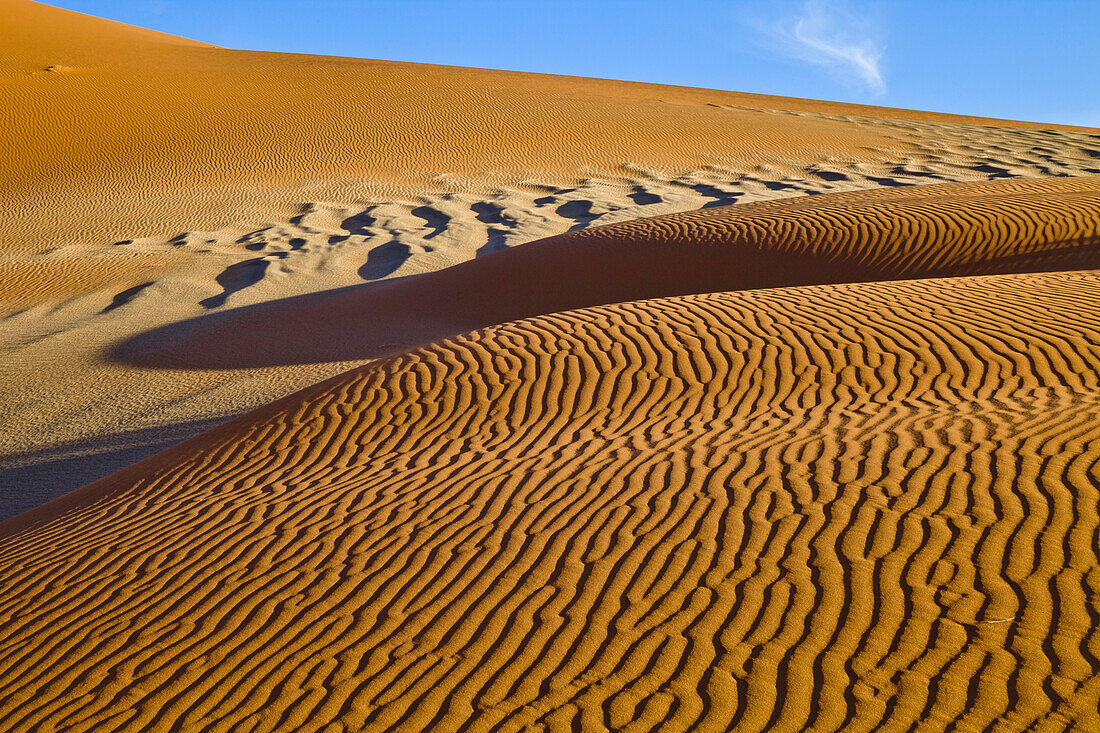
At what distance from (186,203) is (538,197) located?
10820 millimetres

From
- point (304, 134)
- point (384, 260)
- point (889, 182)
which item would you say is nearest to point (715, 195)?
point (889, 182)

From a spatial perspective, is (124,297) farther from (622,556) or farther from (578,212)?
(622,556)

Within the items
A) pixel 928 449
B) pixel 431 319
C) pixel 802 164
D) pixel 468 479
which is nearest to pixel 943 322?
pixel 928 449

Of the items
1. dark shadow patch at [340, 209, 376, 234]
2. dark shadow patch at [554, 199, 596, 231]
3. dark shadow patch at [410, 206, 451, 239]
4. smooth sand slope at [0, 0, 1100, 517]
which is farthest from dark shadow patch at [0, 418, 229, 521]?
dark shadow patch at [554, 199, 596, 231]

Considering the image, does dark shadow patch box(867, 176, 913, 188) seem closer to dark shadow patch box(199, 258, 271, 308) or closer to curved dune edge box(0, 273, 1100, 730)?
dark shadow patch box(199, 258, 271, 308)

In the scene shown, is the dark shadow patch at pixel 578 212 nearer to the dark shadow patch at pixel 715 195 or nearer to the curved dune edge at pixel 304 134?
the dark shadow patch at pixel 715 195

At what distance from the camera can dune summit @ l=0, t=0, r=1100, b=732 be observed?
3707 mm

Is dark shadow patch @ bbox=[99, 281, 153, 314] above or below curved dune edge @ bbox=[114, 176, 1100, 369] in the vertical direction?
below

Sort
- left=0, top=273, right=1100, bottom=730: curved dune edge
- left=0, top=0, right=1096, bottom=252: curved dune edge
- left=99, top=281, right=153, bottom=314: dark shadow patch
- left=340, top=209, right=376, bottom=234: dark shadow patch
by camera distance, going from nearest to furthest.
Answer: left=0, top=273, right=1100, bottom=730: curved dune edge < left=99, top=281, right=153, bottom=314: dark shadow patch < left=340, top=209, right=376, bottom=234: dark shadow patch < left=0, top=0, right=1096, bottom=252: curved dune edge

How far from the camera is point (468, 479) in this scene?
605cm

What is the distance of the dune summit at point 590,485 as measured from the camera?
3707mm

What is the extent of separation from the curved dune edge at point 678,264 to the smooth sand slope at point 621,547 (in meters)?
4.66

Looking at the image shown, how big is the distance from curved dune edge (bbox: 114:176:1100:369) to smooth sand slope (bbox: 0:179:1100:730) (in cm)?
466

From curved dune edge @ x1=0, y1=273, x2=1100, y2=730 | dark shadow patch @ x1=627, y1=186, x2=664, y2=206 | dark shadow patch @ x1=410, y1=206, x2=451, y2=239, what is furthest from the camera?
dark shadow patch @ x1=627, y1=186, x2=664, y2=206
